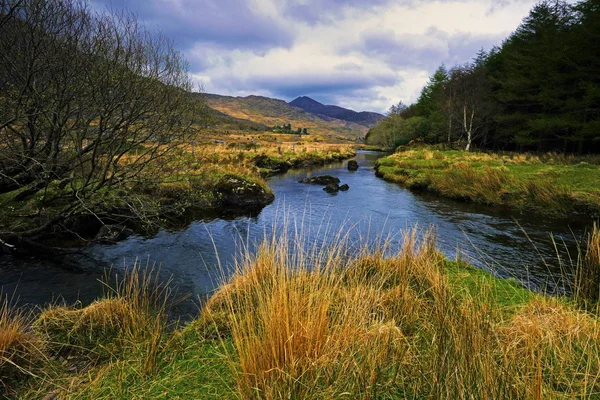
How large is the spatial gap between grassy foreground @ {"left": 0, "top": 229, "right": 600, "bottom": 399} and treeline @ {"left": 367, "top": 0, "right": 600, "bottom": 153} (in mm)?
30065

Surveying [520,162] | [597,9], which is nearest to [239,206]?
[520,162]

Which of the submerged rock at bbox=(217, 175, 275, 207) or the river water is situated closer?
the river water

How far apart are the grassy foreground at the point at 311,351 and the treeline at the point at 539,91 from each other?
98.6 feet

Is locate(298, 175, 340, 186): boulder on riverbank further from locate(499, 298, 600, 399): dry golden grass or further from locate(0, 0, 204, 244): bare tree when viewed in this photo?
locate(499, 298, 600, 399): dry golden grass

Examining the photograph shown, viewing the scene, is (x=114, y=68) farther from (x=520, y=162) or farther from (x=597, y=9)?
(x=597, y=9)

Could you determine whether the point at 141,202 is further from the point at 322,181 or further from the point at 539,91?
the point at 539,91

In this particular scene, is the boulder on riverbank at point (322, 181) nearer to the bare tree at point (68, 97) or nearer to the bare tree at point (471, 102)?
the bare tree at point (68, 97)

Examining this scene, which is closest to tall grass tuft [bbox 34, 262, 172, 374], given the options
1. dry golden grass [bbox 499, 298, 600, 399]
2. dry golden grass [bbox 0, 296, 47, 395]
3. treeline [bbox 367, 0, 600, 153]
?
dry golden grass [bbox 0, 296, 47, 395]

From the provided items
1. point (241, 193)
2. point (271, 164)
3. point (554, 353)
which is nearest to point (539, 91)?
point (271, 164)

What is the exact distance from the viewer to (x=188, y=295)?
20.9ft

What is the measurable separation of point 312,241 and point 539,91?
36.7 m

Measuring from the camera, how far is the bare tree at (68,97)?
6863 mm

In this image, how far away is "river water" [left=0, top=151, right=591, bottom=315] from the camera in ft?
22.2

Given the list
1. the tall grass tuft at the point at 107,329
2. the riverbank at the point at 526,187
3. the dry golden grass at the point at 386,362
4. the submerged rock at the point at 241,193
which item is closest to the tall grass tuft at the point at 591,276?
the dry golden grass at the point at 386,362
